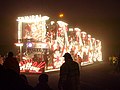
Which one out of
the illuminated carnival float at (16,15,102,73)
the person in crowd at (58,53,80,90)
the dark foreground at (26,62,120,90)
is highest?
the illuminated carnival float at (16,15,102,73)

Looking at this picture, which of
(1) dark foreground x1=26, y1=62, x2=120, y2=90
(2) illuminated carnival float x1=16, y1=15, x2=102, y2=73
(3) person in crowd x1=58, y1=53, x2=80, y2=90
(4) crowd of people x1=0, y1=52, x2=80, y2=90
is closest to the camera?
(4) crowd of people x1=0, y1=52, x2=80, y2=90

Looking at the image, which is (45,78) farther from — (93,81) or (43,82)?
(93,81)

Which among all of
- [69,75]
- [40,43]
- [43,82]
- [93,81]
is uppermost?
[40,43]

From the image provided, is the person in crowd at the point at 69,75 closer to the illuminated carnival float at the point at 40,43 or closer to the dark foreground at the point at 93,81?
the dark foreground at the point at 93,81

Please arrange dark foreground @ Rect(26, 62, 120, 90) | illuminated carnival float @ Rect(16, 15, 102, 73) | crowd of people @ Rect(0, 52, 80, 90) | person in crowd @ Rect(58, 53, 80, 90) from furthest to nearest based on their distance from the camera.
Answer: illuminated carnival float @ Rect(16, 15, 102, 73) → dark foreground @ Rect(26, 62, 120, 90) → person in crowd @ Rect(58, 53, 80, 90) → crowd of people @ Rect(0, 52, 80, 90)

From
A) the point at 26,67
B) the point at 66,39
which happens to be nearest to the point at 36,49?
the point at 26,67

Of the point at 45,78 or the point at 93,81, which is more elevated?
the point at 45,78

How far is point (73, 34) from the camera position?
37.6 metres

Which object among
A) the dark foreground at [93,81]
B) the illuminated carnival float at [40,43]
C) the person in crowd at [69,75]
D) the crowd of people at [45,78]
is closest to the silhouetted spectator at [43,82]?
the crowd of people at [45,78]

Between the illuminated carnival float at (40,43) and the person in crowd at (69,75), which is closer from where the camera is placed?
the person in crowd at (69,75)

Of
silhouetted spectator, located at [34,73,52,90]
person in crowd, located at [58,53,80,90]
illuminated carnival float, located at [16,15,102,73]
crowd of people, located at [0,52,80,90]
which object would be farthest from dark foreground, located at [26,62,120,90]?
silhouetted spectator, located at [34,73,52,90]

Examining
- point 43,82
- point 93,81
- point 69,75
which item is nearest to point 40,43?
point 93,81

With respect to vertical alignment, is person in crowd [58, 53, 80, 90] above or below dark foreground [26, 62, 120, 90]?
above

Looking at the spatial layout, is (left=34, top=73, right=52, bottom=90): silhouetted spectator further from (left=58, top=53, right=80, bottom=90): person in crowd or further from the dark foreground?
the dark foreground
